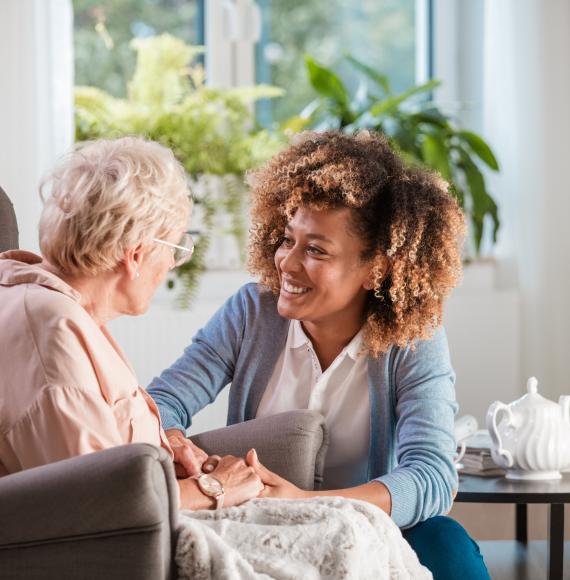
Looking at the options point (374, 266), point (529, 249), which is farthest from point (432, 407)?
point (529, 249)

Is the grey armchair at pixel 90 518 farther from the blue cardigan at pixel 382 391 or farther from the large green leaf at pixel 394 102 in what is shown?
the large green leaf at pixel 394 102

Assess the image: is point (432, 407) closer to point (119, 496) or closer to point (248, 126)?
point (119, 496)

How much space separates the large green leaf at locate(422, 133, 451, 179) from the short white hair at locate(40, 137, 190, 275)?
214cm

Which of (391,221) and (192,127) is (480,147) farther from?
(391,221)

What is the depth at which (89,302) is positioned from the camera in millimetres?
1567

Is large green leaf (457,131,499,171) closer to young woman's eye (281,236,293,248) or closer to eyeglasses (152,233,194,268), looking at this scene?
young woman's eye (281,236,293,248)

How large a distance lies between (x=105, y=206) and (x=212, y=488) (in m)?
0.49

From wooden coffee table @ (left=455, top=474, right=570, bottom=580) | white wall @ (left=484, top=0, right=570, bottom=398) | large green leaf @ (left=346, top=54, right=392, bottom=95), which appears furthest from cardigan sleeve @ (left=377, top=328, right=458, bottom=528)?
large green leaf @ (left=346, top=54, right=392, bottom=95)

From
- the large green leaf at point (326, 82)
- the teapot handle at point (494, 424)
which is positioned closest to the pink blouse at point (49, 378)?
the teapot handle at point (494, 424)

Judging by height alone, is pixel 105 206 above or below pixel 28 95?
below

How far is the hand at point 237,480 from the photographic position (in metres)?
1.66

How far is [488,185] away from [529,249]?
0.33m

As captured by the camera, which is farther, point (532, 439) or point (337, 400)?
point (532, 439)

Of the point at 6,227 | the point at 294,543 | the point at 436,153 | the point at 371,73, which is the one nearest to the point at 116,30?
the point at 371,73
